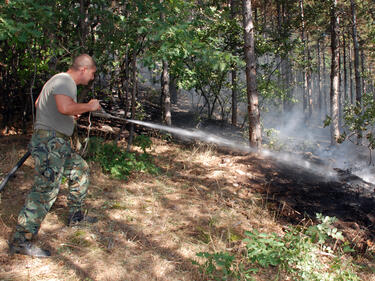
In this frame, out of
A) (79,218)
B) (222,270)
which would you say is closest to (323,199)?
(222,270)

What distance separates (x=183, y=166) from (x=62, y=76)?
3.94 m

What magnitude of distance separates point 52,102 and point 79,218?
5.29ft

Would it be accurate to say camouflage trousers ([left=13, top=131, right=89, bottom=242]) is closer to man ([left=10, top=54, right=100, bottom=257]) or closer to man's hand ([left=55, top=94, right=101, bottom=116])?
man ([left=10, top=54, right=100, bottom=257])

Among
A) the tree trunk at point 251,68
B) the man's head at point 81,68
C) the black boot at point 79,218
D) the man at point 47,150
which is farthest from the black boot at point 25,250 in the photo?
the tree trunk at point 251,68

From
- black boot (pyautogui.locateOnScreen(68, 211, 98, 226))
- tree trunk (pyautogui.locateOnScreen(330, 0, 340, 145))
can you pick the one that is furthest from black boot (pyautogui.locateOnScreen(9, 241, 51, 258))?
tree trunk (pyautogui.locateOnScreen(330, 0, 340, 145))

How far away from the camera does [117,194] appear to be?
4.90 m

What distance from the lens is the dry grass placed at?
3.07 m

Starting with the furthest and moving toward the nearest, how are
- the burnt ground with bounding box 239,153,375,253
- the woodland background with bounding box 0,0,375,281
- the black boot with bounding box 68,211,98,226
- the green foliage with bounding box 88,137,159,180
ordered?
the green foliage with bounding box 88,137,159,180
the burnt ground with bounding box 239,153,375,253
the black boot with bounding box 68,211,98,226
the woodland background with bounding box 0,0,375,281

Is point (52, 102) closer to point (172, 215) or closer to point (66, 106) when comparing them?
point (66, 106)

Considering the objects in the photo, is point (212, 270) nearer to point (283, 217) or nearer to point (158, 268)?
point (158, 268)

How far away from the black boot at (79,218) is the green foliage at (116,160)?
1579 mm

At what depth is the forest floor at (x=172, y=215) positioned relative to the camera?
10.3ft

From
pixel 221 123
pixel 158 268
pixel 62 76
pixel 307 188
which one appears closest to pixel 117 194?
pixel 158 268

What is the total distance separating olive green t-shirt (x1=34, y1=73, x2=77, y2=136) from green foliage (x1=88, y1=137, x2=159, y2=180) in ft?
7.69
